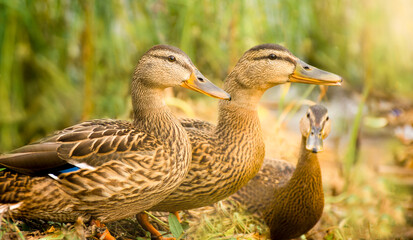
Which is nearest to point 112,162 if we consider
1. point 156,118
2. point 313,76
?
point 156,118

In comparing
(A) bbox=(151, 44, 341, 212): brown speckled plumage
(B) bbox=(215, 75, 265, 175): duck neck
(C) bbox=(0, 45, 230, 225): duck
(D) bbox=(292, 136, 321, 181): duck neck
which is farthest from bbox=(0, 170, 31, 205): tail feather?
(D) bbox=(292, 136, 321, 181): duck neck

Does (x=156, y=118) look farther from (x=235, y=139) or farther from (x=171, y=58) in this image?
(x=235, y=139)

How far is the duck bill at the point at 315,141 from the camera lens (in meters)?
2.40

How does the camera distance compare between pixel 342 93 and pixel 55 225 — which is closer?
pixel 55 225

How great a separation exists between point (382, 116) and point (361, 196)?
1982 mm

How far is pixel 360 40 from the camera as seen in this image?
572cm

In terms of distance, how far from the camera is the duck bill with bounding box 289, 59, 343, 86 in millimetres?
2314

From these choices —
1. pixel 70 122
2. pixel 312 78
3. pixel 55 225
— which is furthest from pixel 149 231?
pixel 70 122

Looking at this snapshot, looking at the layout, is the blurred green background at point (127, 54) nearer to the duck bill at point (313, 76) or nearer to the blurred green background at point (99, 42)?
the blurred green background at point (99, 42)

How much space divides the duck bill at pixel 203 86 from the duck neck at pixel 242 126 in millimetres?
414

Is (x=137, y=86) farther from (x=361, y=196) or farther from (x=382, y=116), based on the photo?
(x=382, y=116)

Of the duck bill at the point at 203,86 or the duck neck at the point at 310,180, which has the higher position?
the duck bill at the point at 203,86

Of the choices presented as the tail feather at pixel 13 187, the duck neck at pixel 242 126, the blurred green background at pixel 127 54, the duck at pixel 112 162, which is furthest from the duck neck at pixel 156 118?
the blurred green background at pixel 127 54

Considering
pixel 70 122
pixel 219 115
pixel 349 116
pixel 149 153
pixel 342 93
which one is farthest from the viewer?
pixel 342 93
